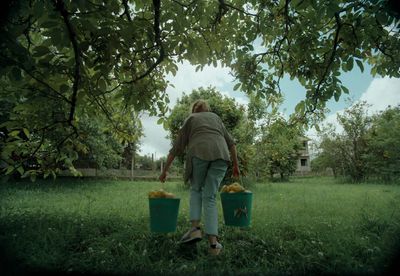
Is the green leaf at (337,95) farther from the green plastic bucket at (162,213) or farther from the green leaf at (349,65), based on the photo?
the green plastic bucket at (162,213)

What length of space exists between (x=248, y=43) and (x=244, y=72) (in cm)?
44

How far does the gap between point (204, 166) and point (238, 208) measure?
0.85 meters

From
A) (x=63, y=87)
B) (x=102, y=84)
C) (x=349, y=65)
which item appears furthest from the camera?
(x=349, y=65)

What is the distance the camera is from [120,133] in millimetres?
5238

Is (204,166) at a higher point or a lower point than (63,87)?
lower

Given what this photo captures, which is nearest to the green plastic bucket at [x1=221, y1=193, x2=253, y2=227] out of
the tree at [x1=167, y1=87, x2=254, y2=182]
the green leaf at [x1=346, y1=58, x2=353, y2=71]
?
the green leaf at [x1=346, y1=58, x2=353, y2=71]

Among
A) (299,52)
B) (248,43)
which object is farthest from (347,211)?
(248,43)

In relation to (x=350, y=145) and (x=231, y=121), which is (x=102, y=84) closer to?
(x=231, y=121)

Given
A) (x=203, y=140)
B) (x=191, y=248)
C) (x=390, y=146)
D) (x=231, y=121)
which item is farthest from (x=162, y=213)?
(x=390, y=146)

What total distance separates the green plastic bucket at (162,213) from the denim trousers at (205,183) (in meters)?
0.26

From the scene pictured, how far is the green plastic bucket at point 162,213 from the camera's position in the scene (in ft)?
12.0

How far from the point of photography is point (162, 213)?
3662 mm

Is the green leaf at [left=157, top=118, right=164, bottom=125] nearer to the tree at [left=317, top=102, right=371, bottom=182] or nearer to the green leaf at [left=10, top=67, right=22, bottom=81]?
the green leaf at [left=10, top=67, right=22, bottom=81]

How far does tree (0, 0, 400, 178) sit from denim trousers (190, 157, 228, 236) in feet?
4.30
